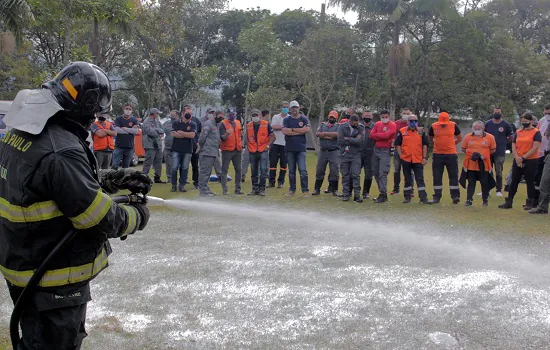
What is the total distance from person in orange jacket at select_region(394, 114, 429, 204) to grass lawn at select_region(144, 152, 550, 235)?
0.42 meters

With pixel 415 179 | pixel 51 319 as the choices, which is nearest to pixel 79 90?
pixel 51 319

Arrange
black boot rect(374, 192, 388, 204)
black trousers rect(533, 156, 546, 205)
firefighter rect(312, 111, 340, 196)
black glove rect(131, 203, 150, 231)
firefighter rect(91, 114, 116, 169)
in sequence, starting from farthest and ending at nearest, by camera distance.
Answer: firefighter rect(312, 111, 340, 196) → firefighter rect(91, 114, 116, 169) → black boot rect(374, 192, 388, 204) → black trousers rect(533, 156, 546, 205) → black glove rect(131, 203, 150, 231)

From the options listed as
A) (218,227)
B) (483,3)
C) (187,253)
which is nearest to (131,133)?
(218,227)

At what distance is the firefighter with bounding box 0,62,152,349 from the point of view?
2.29m

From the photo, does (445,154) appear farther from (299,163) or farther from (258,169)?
(258,169)

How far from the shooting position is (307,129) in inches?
452

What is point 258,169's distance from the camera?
11984 mm

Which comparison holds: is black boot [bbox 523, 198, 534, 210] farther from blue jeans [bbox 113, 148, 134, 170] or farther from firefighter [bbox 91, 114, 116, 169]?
blue jeans [bbox 113, 148, 134, 170]

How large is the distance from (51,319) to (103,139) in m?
9.26

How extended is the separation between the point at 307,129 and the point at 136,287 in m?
7.03

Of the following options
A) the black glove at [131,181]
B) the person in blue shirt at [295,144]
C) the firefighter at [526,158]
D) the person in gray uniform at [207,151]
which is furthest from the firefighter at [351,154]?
the black glove at [131,181]

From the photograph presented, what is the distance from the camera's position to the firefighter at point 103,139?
11.1 m

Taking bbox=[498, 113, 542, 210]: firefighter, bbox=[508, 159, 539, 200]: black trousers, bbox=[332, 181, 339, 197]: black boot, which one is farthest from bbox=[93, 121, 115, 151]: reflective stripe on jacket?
bbox=[508, 159, 539, 200]: black trousers

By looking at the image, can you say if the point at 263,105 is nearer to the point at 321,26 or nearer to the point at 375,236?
the point at 321,26
